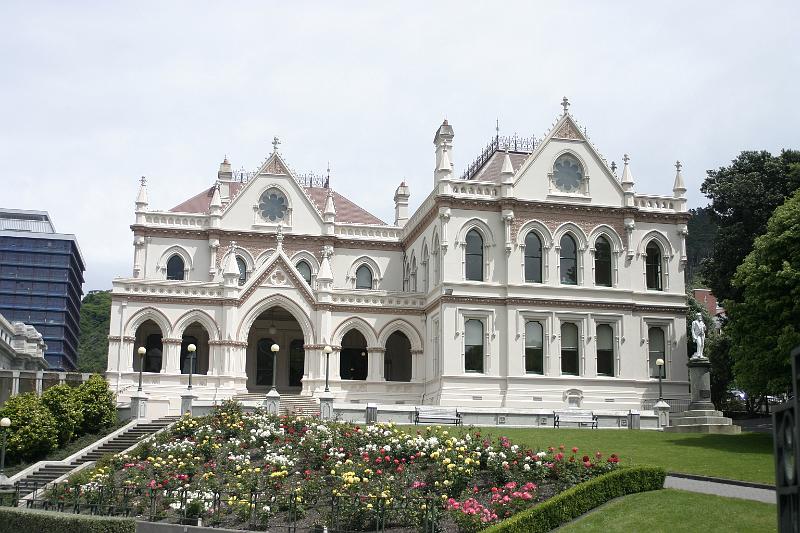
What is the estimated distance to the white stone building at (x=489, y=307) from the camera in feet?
148

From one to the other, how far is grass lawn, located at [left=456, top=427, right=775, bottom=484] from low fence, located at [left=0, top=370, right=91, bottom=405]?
2188cm

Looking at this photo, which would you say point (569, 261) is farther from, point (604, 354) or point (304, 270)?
point (304, 270)

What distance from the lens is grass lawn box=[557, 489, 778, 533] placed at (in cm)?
1902

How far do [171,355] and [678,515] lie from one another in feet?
103

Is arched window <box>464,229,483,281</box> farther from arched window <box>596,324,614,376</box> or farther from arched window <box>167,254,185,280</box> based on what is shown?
arched window <box>167,254,185,280</box>

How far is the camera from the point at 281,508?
23.3m

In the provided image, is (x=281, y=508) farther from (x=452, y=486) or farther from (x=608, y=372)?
(x=608, y=372)

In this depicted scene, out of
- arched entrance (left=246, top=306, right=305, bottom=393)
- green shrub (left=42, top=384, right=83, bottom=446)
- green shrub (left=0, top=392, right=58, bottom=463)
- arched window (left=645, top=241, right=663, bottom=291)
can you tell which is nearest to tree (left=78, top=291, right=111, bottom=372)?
arched entrance (left=246, top=306, right=305, bottom=393)

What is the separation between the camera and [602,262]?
155 ft

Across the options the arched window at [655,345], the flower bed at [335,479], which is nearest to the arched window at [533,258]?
the arched window at [655,345]

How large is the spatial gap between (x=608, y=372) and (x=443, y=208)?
11485 mm

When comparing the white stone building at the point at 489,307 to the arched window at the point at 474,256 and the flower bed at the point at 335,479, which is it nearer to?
the arched window at the point at 474,256

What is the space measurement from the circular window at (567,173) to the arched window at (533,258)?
2963 millimetres

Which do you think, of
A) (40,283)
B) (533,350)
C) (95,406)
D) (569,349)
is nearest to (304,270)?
(533,350)
